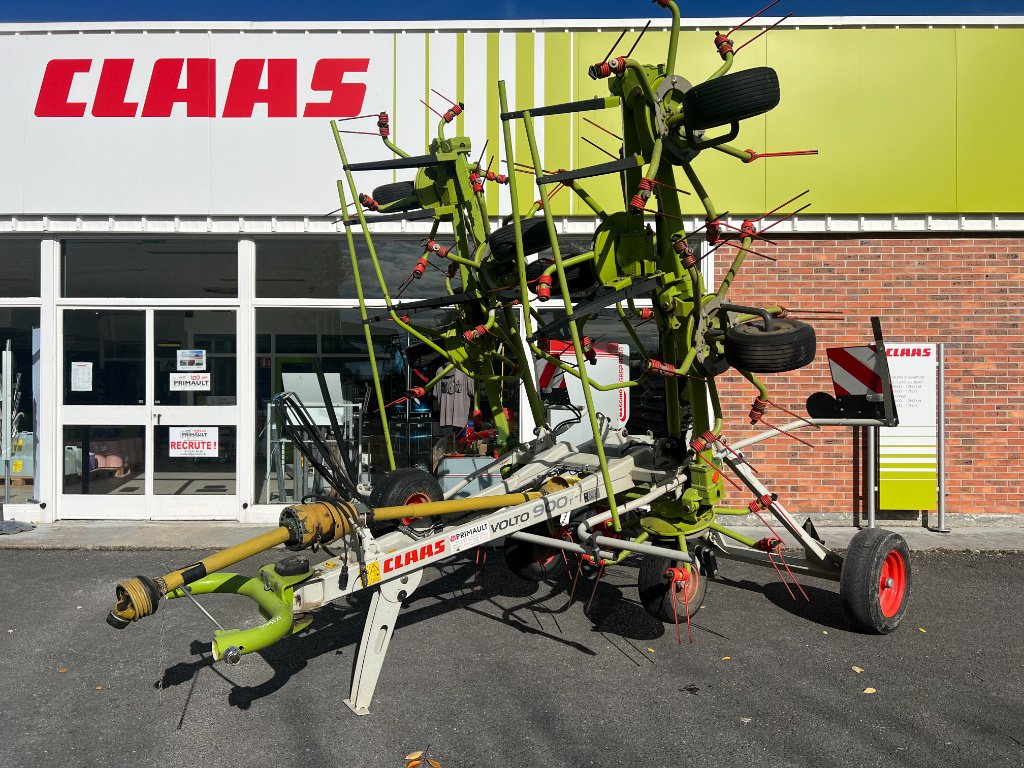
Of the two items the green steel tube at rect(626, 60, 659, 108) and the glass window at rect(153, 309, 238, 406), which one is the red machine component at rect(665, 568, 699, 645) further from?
the glass window at rect(153, 309, 238, 406)

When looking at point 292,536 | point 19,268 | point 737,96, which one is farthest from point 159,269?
point 737,96

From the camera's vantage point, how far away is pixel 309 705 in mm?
3951

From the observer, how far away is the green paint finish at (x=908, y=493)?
7.92m

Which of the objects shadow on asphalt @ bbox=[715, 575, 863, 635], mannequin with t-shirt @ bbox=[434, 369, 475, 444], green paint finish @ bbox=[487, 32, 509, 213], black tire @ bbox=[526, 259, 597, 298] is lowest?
shadow on asphalt @ bbox=[715, 575, 863, 635]

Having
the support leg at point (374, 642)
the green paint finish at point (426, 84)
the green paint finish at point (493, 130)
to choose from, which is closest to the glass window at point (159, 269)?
the green paint finish at point (426, 84)

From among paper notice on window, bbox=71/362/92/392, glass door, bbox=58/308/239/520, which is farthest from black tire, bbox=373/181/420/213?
paper notice on window, bbox=71/362/92/392

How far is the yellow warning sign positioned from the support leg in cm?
9

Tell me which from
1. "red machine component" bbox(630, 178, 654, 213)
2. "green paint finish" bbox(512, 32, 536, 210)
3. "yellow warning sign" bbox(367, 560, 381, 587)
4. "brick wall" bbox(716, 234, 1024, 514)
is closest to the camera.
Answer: "yellow warning sign" bbox(367, 560, 381, 587)

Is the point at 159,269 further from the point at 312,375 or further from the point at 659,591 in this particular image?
the point at 659,591

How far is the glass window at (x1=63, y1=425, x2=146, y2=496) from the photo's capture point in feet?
28.0

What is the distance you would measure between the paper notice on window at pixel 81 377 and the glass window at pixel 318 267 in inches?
80.0

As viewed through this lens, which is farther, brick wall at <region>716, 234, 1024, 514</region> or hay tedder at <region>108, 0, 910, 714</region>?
brick wall at <region>716, 234, 1024, 514</region>

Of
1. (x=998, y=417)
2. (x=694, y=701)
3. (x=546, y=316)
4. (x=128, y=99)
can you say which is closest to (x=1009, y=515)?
(x=998, y=417)

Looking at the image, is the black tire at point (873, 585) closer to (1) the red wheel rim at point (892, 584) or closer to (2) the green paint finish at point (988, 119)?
(1) the red wheel rim at point (892, 584)
